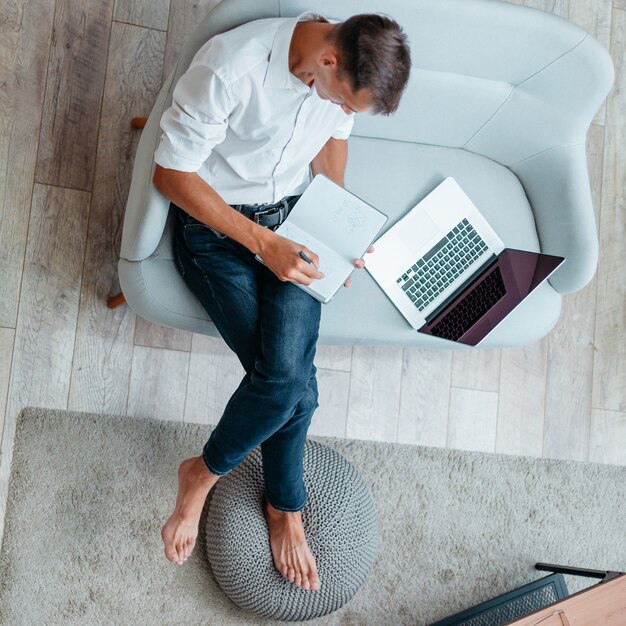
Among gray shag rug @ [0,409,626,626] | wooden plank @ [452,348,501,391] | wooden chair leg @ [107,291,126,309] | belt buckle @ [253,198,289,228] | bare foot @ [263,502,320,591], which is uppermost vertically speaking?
belt buckle @ [253,198,289,228]

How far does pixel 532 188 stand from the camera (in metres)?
1.83

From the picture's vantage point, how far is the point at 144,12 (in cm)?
193

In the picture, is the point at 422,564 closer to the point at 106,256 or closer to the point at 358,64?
the point at 106,256

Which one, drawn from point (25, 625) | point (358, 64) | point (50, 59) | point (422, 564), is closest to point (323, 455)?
point (422, 564)

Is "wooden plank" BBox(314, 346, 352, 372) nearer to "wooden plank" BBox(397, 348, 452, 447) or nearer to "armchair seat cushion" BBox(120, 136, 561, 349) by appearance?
"wooden plank" BBox(397, 348, 452, 447)

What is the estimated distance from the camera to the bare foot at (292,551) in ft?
5.48

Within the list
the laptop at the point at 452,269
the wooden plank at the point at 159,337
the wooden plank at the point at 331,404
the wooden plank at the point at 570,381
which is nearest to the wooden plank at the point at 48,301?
the wooden plank at the point at 159,337

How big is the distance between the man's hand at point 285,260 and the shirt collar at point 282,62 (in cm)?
29

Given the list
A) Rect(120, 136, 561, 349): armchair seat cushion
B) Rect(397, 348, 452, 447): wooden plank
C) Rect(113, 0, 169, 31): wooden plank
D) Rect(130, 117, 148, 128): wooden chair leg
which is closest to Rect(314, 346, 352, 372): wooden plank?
Rect(397, 348, 452, 447): wooden plank

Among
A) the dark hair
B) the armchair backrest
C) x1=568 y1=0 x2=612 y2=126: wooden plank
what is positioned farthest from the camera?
x1=568 y1=0 x2=612 y2=126: wooden plank

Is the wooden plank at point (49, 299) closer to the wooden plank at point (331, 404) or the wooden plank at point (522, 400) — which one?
the wooden plank at point (331, 404)

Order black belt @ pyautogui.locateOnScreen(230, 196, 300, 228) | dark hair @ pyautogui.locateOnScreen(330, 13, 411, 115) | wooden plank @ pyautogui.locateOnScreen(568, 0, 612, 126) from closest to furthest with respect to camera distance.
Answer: dark hair @ pyautogui.locateOnScreen(330, 13, 411, 115) → black belt @ pyautogui.locateOnScreen(230, 196, 300, 228) → wooden plank @ pyautogui.locateOnScreen(568, 0, 612, 126)

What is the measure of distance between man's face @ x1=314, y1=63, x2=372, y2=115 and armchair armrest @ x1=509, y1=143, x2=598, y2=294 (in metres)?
0.69

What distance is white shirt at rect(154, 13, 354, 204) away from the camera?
129 cm
